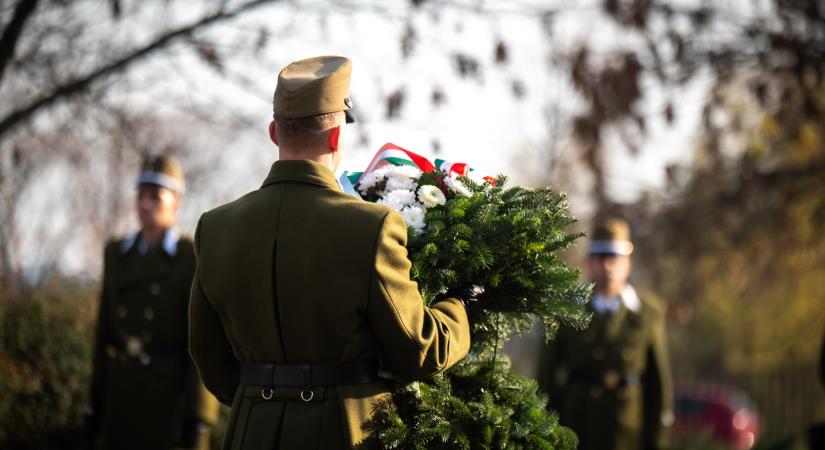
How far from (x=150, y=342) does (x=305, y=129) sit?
3.36 meters

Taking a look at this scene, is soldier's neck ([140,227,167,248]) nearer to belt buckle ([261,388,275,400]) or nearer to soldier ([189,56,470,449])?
soldier ([189,56,470,449])

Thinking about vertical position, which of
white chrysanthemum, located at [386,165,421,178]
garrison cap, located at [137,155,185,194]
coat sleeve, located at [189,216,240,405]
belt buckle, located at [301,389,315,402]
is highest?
garrison cap, located at [137,155,185,194]

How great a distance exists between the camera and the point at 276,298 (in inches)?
130

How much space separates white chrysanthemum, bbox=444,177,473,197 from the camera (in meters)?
3.74

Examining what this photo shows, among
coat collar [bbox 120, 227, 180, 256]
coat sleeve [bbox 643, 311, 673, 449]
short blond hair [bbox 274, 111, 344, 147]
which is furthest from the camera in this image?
coat sleeve [bbox 643, 311, 673, 449]

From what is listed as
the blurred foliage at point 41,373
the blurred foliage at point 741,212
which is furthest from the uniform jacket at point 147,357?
the blurred foliage at point 741,212

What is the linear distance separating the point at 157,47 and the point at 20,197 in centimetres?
608

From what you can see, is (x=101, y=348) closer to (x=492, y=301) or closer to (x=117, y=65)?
(x=117, y=65)

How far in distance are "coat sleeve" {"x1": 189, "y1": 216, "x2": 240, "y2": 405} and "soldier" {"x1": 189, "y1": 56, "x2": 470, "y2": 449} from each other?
0.04 metres

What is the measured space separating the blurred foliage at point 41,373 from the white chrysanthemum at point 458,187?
4.14 m

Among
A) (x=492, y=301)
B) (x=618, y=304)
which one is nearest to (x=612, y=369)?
(x=618, y=304)

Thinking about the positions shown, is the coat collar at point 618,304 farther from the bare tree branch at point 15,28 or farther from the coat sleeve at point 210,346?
the bare tree branch at point 15,28

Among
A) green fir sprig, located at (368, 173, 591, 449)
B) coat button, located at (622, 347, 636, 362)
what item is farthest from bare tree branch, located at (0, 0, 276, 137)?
green fir sprig, located at (368, 173, 591, 449)

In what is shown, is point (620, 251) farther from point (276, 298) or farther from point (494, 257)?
point (276, 298)
